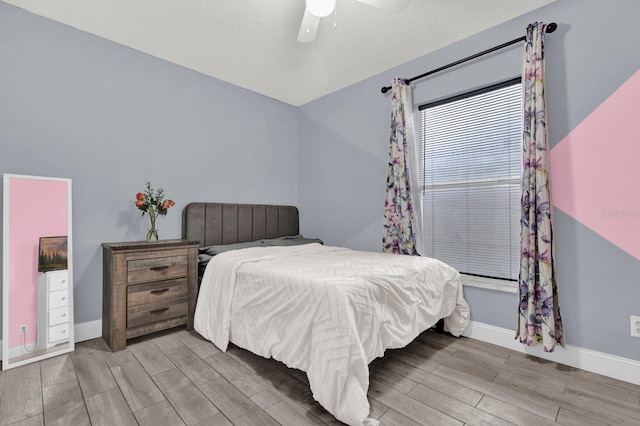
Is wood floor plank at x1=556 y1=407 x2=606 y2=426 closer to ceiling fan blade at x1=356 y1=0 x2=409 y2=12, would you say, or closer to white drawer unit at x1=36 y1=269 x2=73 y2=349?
ceiling fan blade at x1=356 y1=0 x2=409 y2=12

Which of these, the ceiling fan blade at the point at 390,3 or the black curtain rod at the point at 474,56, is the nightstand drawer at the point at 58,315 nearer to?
the ceiling fan blade at the point at 390,3

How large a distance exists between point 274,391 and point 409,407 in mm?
754

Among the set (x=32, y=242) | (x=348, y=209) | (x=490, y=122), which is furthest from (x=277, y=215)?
(x=490, y=122)

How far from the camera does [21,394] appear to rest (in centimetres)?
170

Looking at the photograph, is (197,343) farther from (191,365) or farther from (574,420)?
(574,420)

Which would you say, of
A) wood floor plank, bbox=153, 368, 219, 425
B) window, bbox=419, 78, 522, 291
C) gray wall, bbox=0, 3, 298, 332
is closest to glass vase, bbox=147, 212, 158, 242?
gray wall, bbox=0, 3, 298, 332

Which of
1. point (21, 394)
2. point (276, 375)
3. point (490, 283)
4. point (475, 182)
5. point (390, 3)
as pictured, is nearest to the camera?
point (21, 394)

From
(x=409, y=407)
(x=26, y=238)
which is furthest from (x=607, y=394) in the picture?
(x=26, y=238)

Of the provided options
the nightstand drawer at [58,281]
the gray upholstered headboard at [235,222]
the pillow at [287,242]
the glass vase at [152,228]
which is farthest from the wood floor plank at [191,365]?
the pillow at [287,242]

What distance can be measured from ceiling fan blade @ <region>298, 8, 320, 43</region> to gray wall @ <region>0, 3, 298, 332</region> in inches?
63.2

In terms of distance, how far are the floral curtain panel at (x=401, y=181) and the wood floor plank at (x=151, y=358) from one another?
205 centimetres

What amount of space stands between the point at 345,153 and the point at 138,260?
235 centimetres

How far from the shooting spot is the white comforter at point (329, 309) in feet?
4.76

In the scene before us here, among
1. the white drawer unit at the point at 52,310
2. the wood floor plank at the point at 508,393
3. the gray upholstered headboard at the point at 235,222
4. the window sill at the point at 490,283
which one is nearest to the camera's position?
the wood floor plank at the point at 508,393
